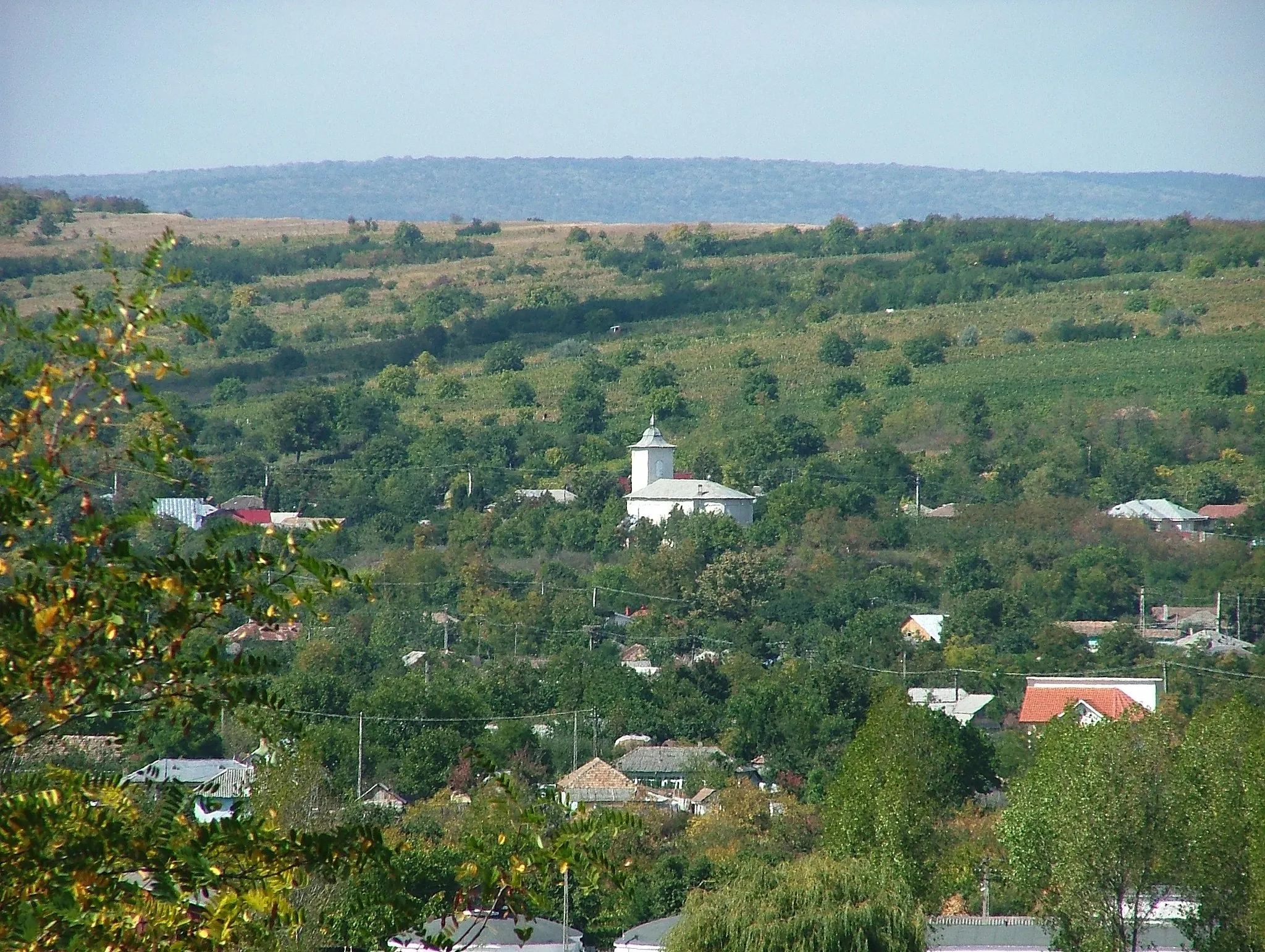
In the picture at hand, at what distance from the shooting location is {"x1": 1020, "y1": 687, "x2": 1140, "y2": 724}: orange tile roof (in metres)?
32.9

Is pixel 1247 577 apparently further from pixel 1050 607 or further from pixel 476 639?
pixel 476 639

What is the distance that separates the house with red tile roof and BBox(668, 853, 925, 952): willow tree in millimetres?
15754

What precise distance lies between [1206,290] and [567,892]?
230 ft

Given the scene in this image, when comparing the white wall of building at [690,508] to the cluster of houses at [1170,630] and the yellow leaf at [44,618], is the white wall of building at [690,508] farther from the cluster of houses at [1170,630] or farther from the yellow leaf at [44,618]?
the yellow leaf at [44,618]

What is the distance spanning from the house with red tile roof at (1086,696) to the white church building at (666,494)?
20.0 metres

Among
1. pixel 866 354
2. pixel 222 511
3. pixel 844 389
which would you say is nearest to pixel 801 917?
pixel 222 511

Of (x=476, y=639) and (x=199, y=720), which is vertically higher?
(x=199, y=720)

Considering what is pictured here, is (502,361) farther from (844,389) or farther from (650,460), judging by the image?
(650,460)

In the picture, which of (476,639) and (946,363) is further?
(946,363)

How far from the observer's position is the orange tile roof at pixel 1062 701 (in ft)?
108

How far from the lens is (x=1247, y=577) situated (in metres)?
49.9

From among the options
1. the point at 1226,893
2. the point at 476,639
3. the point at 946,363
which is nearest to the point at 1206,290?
the point at 946,363

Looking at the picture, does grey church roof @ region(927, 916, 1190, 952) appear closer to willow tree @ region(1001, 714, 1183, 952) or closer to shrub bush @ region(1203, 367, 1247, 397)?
willow tree @ region(1001, 714, 1183, 952)

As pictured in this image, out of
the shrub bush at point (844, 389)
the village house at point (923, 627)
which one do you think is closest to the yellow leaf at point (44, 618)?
the village house at point (923, 627)
